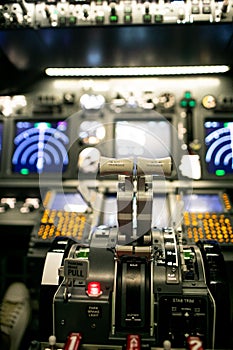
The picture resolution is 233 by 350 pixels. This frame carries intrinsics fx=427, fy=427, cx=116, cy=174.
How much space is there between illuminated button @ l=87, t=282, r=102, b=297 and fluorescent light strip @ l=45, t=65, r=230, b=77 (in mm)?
1960

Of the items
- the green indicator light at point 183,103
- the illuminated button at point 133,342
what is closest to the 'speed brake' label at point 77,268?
the illuminated button at point 133,342

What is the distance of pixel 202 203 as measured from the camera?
9.32 ft

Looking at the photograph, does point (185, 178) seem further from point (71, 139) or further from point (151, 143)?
point (71, 139)

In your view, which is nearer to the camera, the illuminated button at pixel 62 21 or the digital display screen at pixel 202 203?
the illuminated button at pixel 62 21

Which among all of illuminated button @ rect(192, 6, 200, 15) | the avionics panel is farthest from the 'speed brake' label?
illuminated button @ rect(192, 6, 200, 15)

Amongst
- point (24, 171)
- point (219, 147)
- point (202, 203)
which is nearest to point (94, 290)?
point (202, 203)

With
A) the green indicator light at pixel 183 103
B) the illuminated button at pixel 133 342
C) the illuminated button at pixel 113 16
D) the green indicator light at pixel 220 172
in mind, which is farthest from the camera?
the green indicator light at pixel 183 103

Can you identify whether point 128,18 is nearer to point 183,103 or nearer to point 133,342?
point 183,103

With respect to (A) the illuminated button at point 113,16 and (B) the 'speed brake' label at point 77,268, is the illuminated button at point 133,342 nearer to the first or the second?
(B) the 'speed brake' label at point 77,268

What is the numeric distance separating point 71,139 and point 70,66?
1.88 feet

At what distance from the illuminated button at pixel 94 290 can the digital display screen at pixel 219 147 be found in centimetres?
160

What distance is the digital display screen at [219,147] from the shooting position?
304 centimetres

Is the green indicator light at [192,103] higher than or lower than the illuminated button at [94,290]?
higher

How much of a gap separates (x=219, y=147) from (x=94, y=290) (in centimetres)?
174
